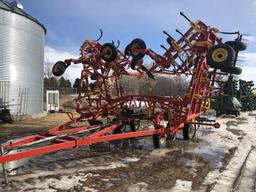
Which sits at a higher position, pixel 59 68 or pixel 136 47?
pixel 136 47

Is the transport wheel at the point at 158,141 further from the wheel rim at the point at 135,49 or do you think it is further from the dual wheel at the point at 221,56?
the wheel rim at the point at 135,49

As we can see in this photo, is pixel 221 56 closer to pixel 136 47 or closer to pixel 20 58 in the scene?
pixel 136 47

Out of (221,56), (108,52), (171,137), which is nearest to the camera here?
(221,56)

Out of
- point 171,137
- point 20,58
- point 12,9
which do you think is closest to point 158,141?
point 171,137

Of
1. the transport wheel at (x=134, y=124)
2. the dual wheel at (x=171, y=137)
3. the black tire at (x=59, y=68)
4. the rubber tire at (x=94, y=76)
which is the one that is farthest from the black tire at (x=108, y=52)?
the dual wheel at (x=171, y=137)

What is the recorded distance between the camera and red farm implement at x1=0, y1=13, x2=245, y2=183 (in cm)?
1001

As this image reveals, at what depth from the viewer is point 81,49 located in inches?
520

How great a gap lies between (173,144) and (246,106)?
25.2 meters

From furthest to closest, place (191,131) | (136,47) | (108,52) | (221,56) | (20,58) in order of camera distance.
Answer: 1. (20,58)
2. (191,131)
3. (108,52)
4. (136,47)
5. (221,56)

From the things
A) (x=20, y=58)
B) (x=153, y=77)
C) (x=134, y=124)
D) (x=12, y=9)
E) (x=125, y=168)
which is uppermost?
(x=12, y=9)

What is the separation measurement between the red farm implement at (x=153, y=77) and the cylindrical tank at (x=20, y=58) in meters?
8.19

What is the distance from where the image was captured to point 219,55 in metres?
9.92

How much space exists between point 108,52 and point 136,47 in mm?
1121

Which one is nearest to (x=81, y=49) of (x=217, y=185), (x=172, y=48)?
(x=172, y=48)
